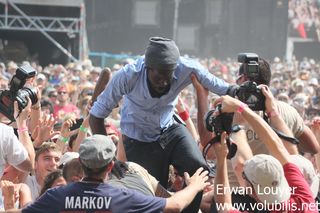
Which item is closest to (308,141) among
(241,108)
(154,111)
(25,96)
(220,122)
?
(154,111)

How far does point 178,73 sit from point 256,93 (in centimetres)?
82

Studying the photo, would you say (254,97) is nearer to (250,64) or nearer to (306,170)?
(250,64)

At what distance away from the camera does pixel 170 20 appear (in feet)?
126

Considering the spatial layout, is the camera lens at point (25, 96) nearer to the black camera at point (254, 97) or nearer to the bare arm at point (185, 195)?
the bare arm at point (185, 195)

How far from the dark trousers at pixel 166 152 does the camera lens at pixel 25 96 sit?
724 millimetres

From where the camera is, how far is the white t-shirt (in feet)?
18.6

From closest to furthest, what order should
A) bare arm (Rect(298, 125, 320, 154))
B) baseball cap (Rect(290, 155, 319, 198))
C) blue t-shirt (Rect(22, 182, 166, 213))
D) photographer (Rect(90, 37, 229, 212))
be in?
blue t-shirt (Rect(22, 182, 166, 213)) < baseball cap (Rect(290, 155, 319, 198)) < photographer (Rect(90, 37, 229, 212)) < bare arm (Rect(298, 125, 320, 154))

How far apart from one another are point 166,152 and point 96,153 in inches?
60.3

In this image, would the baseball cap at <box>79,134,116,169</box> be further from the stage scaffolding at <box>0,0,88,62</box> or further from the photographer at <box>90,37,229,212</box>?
the stage scaffolding at <box>0,0,88,62</box>

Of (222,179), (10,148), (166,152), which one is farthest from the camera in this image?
(166,152)

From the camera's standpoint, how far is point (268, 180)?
464 centimetres

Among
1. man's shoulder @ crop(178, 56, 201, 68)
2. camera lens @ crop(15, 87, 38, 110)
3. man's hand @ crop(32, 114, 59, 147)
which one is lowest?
man's hand @ crop(32, 114, 59, 147)

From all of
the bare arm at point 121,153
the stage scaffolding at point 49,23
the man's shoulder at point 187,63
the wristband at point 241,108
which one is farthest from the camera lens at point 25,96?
the stage scaffolding at point 49,23

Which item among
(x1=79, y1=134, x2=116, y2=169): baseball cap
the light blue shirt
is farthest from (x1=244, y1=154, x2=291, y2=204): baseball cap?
the light blue shirt
